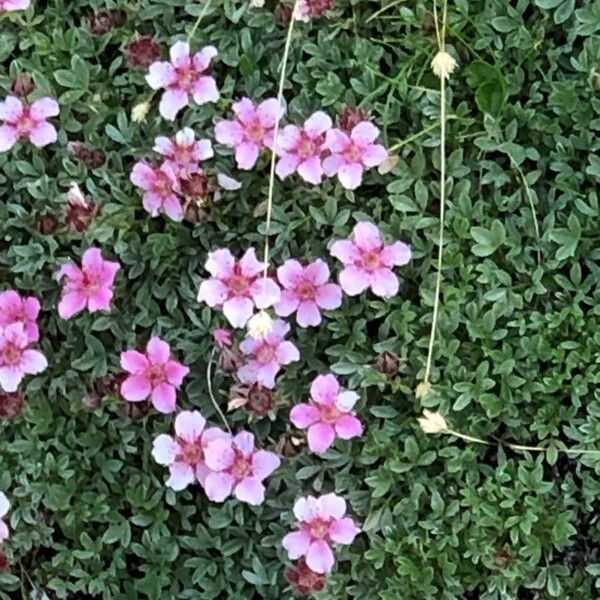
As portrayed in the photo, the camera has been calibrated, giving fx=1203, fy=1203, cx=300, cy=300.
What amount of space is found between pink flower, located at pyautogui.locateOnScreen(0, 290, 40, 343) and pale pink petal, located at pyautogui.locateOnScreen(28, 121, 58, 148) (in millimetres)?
269

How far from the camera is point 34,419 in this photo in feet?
6.63

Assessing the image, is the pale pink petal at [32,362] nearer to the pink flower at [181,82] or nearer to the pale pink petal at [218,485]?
the pale pink petal at [218,485]

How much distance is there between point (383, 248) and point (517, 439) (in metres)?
0.38

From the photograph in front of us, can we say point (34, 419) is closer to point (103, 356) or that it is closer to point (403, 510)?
point (103, 356)

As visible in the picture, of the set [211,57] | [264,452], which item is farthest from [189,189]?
[264,452]

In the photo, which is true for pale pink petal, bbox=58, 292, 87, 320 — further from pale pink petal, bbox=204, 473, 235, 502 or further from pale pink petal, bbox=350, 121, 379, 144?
pale pink petal, bbox=350, 121, 379, 144

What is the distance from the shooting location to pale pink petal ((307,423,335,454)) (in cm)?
190

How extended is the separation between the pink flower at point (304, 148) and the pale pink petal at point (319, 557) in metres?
0.59

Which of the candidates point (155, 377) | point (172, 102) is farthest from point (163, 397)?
point (172, 102)

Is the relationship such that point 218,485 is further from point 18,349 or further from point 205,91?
point 205,91

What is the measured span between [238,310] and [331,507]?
0.34 m

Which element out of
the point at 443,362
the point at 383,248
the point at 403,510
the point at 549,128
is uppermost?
the point at 549,128

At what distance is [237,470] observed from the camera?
A: 6.31ft

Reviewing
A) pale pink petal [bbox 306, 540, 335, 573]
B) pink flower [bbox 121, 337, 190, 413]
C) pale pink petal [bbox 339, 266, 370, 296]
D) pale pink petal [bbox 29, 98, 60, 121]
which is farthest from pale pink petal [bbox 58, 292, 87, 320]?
pale pink petal [bbox 306, 540, 335, 573]
